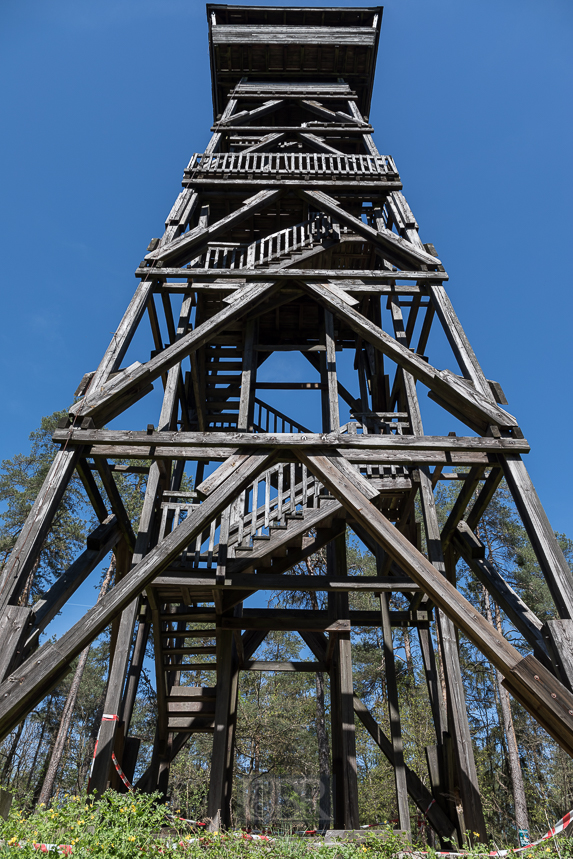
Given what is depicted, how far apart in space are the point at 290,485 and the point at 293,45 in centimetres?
1222

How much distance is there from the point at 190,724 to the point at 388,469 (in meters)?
5.54

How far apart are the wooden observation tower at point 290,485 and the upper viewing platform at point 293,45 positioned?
0.55 feet

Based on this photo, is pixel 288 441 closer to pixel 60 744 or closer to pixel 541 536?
pixel 541 536

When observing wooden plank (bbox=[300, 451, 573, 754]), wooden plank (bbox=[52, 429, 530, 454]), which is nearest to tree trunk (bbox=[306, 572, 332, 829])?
wooden plank (bbox=[300, 451, 573, 754])

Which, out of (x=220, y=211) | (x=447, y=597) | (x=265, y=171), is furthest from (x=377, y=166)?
(x=447, y=597)

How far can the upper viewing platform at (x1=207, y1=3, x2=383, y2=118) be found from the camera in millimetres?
14266

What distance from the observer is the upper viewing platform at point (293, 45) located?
46.8 ft

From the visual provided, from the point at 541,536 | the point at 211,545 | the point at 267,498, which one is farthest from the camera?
the point at 267,498

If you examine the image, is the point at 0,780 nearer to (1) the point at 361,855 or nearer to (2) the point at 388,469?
(2) the point at 388,469

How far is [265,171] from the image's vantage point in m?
10.3

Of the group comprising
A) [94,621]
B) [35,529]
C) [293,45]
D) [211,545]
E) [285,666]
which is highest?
[293,45]

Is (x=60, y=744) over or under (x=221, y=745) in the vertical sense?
over

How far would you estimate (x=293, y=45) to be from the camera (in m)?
14.3

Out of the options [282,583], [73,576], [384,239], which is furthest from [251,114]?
[73,576]
